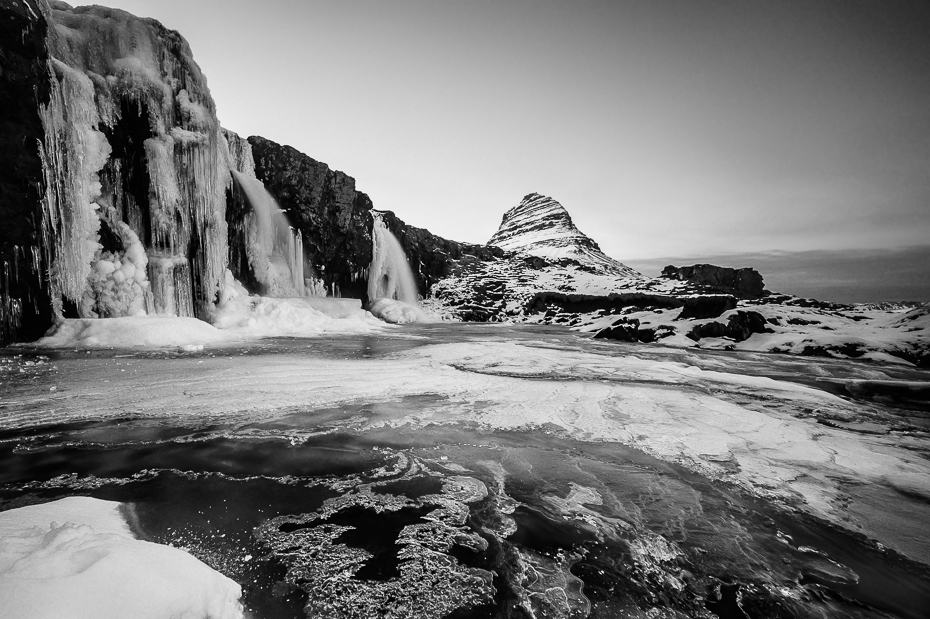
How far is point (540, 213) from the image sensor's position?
142m

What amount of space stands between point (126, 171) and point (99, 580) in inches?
670

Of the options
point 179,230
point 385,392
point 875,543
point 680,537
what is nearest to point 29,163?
point 179,230

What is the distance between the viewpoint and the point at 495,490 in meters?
3.16

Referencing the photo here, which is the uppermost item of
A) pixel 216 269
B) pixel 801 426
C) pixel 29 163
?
pixel 29 163

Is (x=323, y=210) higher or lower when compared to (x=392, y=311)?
higher

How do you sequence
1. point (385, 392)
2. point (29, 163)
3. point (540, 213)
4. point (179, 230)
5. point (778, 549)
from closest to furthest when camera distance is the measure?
point (778, 549) → point (385, 392) → point (29, 163) → point (179, 230) → point (540, 213)

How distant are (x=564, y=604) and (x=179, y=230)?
17.8 meters

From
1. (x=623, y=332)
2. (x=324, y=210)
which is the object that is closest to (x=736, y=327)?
(x=623, y=332)

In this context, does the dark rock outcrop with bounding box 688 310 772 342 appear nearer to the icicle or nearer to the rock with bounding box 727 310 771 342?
the rock with bounding box 727 310 771 342

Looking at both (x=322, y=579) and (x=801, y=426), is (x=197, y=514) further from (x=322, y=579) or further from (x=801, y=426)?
(x=801, y=426)

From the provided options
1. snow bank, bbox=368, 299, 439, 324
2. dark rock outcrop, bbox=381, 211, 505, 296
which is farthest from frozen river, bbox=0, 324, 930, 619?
dark rock outcrop, bbox=381, 211, 505, 296

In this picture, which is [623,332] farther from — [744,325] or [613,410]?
[613,410]

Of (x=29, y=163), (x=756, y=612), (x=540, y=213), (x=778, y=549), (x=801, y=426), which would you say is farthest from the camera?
(x=540, y=213)

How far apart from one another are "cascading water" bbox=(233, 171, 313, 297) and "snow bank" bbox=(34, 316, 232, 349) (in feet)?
36.4
